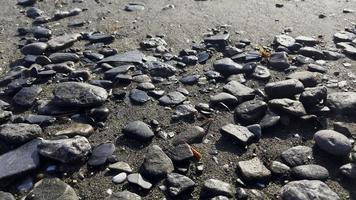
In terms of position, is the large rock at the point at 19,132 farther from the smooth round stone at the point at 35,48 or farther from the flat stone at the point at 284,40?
the flat stone at the point at 284,40

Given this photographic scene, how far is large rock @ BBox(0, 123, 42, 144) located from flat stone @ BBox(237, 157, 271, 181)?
1.49 m

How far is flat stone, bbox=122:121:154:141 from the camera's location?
10.2 feet

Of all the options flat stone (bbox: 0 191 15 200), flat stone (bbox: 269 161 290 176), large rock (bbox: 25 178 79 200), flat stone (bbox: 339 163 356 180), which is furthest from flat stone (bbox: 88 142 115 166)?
flat stone (bbox: 339 163 356 180)

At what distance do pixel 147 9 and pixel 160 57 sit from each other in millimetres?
1581

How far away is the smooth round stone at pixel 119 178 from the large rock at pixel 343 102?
5.83ft

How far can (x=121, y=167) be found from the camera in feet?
9.29

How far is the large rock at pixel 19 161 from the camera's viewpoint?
8.98 feet

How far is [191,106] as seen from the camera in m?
3.52

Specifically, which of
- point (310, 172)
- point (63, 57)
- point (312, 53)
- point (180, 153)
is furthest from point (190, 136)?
point (312, 53)

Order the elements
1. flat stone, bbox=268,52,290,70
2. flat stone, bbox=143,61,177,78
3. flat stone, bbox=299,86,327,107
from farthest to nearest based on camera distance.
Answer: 1. flat stone, bbox=268,52,290,70
2. flat stone, bbox=143,61,177,78
3. flat stone, bbox=299,86,327,107

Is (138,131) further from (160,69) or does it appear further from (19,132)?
(160,69)

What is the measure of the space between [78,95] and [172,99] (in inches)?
31.0

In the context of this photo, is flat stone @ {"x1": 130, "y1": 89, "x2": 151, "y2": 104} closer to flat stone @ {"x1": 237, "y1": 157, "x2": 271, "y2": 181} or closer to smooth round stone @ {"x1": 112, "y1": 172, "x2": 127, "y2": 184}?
smooth round stone @ {"x1": 112, "y1": 172, "x2": 127, "y2": 184}

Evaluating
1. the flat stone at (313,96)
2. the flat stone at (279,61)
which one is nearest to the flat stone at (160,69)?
the flat stone at (279,61)
